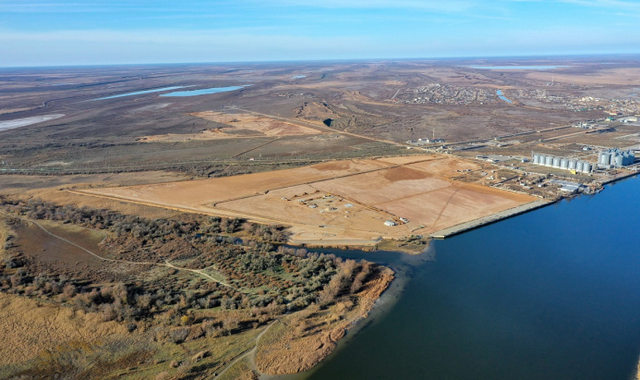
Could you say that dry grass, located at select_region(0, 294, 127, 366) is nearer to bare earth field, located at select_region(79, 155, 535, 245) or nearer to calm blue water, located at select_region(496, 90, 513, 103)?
bare earth field, located at select_region(79, 155, 535, 245)

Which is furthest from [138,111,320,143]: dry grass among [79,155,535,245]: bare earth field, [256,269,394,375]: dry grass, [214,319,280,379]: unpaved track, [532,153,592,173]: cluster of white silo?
[214,319,280,379]: unpaved track

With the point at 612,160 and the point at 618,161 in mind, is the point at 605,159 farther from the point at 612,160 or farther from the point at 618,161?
the point at 618,161

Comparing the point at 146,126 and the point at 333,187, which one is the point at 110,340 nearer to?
the point at 333,187

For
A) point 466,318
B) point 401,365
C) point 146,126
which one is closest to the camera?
point 401,365

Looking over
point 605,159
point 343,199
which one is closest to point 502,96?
point 605,159

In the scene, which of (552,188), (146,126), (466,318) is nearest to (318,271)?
(466,318)

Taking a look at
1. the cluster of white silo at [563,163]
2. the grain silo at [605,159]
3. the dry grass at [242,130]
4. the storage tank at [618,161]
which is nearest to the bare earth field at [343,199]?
the cluster of white silo at [563,163]

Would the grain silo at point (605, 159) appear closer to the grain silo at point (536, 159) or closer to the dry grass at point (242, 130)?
the grain silo at point (536, 159)
